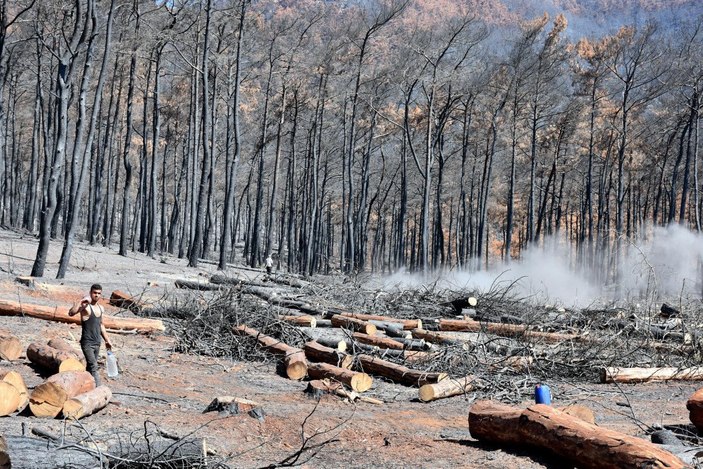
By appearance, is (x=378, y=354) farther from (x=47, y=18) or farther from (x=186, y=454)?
(x=47, y=18)

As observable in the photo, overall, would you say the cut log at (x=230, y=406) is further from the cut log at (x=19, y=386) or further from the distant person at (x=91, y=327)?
the cut log at (x=19, y=386)

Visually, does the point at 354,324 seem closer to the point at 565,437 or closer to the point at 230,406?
the point at 230,406

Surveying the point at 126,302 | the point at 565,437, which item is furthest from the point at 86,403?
the point at 126,302

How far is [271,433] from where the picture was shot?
6.85 metres

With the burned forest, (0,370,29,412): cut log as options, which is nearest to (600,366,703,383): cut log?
the burned forest

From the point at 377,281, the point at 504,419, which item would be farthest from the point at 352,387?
the point at 377,281

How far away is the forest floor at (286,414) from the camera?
19.9 ft

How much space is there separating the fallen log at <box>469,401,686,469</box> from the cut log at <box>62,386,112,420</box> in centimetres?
363

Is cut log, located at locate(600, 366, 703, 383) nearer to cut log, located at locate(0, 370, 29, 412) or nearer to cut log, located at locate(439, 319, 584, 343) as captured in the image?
cut log, located at locate(439, 319, 584, 343)

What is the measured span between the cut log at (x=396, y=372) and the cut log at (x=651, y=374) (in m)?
2.63

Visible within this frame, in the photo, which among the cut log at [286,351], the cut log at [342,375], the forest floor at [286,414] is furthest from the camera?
the cut log at [286,351]

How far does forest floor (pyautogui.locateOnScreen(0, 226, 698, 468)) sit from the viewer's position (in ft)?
19.9

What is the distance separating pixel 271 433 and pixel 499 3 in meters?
208

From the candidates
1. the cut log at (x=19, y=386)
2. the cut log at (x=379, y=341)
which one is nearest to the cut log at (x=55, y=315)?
the cut log at (x=379, y=341)
